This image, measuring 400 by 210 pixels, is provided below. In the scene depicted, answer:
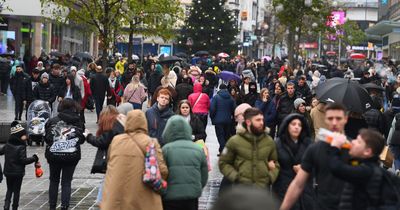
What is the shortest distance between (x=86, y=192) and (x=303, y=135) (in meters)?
5.61

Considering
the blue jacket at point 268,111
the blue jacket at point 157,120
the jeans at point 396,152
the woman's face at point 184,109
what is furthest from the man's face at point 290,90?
the blue jacket at point 157,120

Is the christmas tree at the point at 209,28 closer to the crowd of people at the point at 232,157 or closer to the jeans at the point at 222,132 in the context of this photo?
the jeans at the point at 222,132

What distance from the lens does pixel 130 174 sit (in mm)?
9852

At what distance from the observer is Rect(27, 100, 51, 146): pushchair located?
21422 mm

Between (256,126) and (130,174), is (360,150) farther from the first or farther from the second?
(130,174)

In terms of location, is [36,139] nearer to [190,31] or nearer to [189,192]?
[189,192]

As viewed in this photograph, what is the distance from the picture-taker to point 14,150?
42.6 feet

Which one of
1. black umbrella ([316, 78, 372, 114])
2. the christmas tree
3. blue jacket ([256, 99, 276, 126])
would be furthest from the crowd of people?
the christmas tree

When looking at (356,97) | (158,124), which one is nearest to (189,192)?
(158,124)

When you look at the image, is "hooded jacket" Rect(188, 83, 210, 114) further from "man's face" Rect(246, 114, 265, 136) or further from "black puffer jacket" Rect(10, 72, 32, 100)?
"man's face" Rect(246, 114, 265, 136)

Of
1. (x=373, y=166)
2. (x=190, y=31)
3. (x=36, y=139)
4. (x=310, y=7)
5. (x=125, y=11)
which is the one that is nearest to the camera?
(x=373, y=166)

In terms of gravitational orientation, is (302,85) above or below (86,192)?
above

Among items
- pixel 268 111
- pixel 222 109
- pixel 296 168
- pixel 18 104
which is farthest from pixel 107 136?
pixel 18 104

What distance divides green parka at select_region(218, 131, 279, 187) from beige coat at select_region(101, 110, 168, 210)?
68 cm
